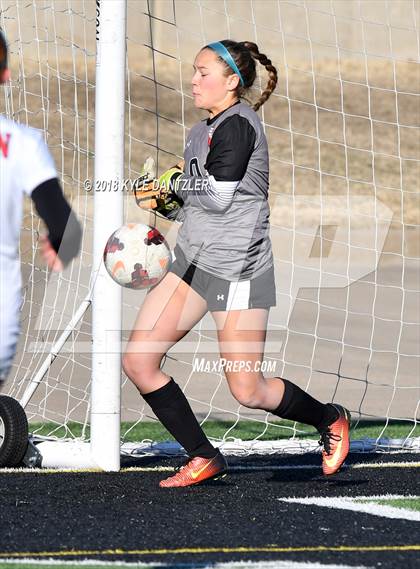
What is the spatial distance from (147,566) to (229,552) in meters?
0.37

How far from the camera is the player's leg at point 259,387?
18.7ft

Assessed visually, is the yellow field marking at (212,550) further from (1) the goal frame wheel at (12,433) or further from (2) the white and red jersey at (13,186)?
(1) the goal frame wheel at (12,433)

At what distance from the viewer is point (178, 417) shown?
5.96 meters

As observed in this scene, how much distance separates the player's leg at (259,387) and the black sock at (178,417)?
273mm

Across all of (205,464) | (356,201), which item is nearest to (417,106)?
(356,201)

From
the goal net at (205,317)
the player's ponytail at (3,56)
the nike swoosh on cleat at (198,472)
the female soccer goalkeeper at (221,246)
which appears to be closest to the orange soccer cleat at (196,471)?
the nike swoosh on cleat at (198,472)

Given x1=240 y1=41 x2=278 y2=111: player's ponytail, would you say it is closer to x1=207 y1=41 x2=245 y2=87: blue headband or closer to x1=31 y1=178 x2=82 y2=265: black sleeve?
x1=207 y1=41 x2=245 y2=87: blue headband

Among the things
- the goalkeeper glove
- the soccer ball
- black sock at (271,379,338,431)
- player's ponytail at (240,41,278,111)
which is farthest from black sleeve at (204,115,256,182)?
black sock at (271,379,338,431)

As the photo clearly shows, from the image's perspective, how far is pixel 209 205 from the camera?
570cm

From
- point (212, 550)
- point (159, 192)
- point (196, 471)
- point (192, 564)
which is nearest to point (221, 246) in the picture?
point (159, 192)

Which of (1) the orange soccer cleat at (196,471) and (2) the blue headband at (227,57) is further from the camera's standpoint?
(1) the orange soccer cleat at (196,471)

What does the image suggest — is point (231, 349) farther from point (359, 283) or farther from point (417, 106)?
point (417, 106)

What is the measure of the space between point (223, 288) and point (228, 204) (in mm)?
371

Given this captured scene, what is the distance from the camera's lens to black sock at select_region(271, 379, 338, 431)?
6055 millimetres
